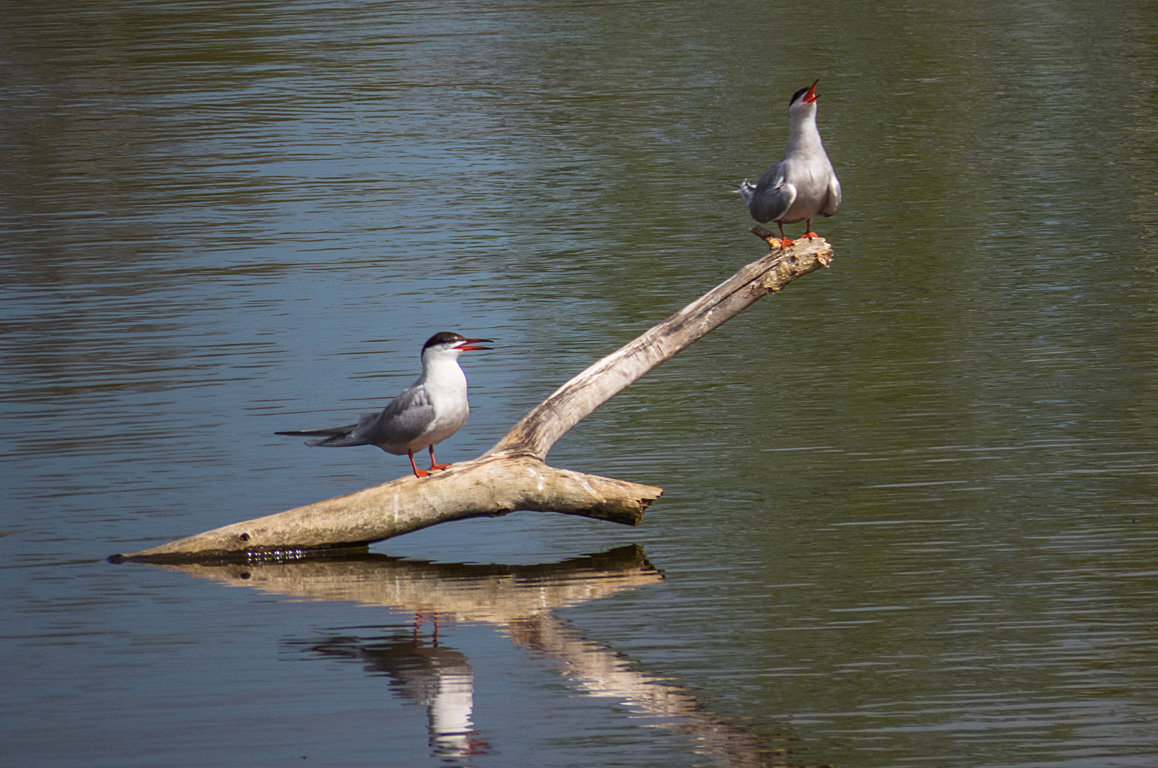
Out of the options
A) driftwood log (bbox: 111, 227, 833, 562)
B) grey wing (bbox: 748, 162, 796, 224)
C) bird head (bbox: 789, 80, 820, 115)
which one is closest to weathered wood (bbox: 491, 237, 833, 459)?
driftwood log (bbox: 111, 227, 833, 562)

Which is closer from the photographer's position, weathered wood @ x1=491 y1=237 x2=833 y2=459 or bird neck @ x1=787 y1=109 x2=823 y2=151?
weathered wood @ x1=491 y1=237 x2=833 y2=459

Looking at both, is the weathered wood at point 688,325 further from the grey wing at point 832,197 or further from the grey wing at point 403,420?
the grey wing at point 403,420

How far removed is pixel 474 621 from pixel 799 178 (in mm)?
2936

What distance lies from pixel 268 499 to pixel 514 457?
6.07ft

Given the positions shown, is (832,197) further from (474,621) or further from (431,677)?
(431,677)

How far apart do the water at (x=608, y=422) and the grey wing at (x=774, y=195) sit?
56.0 inches

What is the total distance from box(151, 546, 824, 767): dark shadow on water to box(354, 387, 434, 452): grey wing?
654 mm

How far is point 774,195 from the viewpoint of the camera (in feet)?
27.6

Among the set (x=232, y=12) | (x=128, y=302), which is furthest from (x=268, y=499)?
(x=232, y=12)

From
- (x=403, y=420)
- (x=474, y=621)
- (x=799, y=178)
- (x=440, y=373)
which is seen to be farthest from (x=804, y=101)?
(x=474, y=621)

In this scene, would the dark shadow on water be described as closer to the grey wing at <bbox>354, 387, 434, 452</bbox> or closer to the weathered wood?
the grey wing at <bbox>354, 387, 434, 452</bbox>

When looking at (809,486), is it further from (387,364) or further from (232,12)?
(232,12)

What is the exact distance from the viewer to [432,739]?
235 inches

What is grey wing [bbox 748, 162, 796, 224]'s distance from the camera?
27.4 feet
